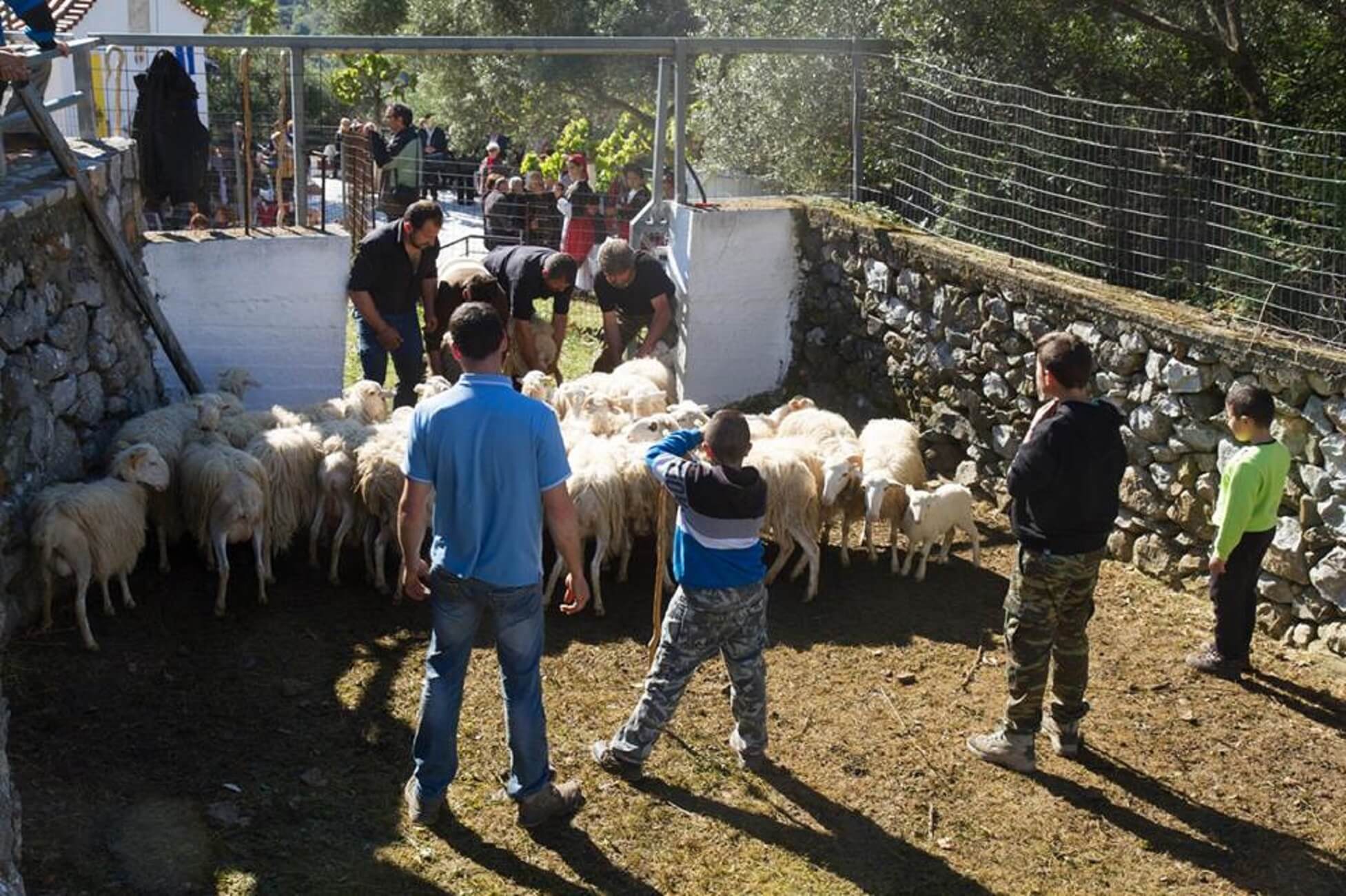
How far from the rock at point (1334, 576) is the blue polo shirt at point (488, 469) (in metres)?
4.33

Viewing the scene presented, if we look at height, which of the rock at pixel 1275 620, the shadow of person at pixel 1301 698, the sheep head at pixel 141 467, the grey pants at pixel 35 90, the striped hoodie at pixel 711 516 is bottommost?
the shadow of person at pixel 1301 698

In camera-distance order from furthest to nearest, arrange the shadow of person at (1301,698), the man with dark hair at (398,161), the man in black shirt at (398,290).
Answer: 1. the man with dark hair at (398,161)
2. the man in black shirt at (398,290)
3. the shadow of person at (1301,698)

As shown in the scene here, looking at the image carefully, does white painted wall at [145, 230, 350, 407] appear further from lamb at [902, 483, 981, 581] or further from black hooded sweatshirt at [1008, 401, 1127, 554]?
black hooded sweatshirt at [1008, 401, 1127, 554]

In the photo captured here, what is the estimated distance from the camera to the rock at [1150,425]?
28.1ft

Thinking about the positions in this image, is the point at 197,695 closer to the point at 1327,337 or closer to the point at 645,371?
the point at 645,371

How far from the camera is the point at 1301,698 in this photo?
7.29 m

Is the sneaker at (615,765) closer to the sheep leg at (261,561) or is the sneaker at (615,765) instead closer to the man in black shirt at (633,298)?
the sheep leg at (261,561)

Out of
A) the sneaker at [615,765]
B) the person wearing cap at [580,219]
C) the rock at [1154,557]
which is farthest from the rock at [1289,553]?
the person wearing cap at [580,219]

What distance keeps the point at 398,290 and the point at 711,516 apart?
4.88m

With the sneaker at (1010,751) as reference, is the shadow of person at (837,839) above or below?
below

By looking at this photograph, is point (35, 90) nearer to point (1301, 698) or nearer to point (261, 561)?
point (261, 561)

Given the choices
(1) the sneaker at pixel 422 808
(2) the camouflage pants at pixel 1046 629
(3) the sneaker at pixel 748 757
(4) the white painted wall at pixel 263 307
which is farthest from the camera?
(4) the white painted wall at pixel 263 307

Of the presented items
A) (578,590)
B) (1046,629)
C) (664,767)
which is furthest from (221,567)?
(1046,629)

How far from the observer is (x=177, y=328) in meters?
10.2
